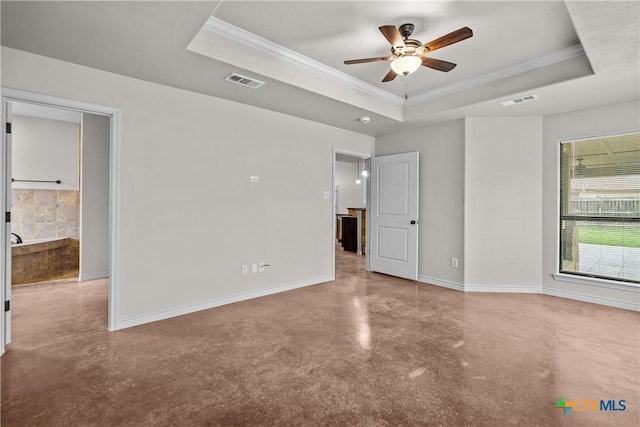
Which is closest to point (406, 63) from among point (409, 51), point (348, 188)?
point (409, 51)

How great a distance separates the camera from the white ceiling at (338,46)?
7.21ft

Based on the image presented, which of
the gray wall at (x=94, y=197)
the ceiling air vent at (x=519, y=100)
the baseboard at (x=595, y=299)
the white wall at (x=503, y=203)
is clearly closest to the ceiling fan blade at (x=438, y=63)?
the ceiling air vent at (x=519, y=100)

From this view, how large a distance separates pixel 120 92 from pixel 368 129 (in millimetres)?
3443

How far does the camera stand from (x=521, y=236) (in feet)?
14.4

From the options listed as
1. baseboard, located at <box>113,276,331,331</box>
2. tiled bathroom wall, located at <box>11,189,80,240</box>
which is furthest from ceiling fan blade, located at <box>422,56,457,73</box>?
tiled bathroom wall, located at <box>11,189,80,240</box>

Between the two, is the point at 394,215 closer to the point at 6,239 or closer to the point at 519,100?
the point at 519,100

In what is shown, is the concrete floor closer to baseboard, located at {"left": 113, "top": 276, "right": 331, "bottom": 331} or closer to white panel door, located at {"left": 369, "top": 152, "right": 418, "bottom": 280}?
baseboard, located at {"left": 113, "top": 276, "right": 331, "bottom": 331}

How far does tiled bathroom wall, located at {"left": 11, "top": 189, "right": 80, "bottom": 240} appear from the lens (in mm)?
5441

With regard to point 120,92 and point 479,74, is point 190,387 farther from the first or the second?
point 479,74

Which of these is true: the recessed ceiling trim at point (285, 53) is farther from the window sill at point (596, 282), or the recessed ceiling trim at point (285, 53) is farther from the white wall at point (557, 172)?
the window sill at point (596, 282)

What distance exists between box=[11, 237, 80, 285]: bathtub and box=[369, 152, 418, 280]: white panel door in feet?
17.4

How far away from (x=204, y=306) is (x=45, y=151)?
4537 mm

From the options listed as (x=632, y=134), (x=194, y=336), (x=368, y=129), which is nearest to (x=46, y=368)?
(x=194, y=336)

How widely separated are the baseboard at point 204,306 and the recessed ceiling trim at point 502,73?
3.12 metres
